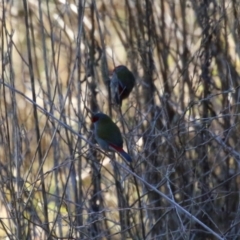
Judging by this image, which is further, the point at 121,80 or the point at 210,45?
the point at 210,45

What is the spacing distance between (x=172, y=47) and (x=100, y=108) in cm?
66

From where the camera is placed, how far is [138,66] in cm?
411

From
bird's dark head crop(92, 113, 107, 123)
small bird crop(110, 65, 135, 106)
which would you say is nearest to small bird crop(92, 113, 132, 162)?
bird's dark head crop(92, 113, 107, 123)

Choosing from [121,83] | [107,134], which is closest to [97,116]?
[107,134]

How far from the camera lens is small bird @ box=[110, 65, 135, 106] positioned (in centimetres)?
315

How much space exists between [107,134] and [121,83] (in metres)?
0.43

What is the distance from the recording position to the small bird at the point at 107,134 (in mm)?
2880

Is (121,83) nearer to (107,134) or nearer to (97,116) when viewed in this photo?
(97,116)

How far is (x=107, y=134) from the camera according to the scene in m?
2.90

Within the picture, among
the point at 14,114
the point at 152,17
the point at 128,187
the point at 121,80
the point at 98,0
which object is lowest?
the point at 128,187

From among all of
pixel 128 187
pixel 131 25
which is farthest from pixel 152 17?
pixel 128 187

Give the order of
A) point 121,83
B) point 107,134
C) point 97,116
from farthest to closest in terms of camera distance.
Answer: point 121,83 → point 97,116 → point 107,134

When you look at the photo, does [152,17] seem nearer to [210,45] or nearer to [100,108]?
[210,45]

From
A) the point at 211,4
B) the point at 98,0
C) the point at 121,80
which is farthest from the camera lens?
the point at 98,0
